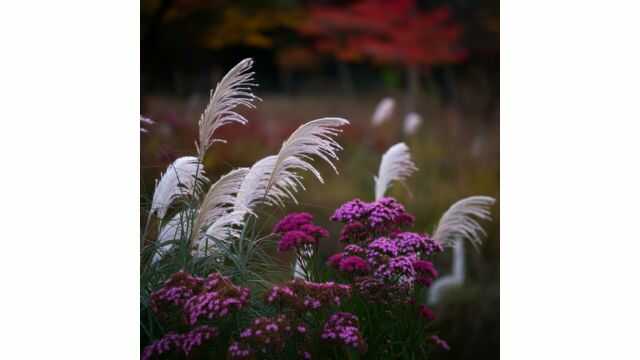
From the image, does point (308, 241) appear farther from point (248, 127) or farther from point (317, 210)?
point (248, 127)

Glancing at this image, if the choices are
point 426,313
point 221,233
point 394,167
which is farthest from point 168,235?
point 426,313

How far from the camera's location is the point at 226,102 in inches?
172

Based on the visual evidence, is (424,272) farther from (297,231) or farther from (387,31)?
(387,31)

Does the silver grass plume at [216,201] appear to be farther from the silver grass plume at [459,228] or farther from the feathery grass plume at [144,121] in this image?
the silver grass plume at [459,228]

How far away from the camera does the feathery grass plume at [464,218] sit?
14.6ft

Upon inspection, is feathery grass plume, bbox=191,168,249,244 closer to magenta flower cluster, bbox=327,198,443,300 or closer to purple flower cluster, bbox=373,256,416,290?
magenta flower cluster, bbox=327,198,443,300

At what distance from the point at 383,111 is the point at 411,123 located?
152 mm

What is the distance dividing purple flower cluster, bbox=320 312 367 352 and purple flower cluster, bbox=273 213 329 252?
0.40 meters

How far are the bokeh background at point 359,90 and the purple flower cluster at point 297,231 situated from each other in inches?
3.7

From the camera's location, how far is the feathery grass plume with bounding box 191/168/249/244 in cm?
428

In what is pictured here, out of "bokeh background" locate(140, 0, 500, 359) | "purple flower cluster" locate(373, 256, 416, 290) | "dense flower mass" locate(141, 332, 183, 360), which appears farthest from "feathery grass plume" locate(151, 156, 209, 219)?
"purple flower cluster" locate(373, 256, 416, 290)
